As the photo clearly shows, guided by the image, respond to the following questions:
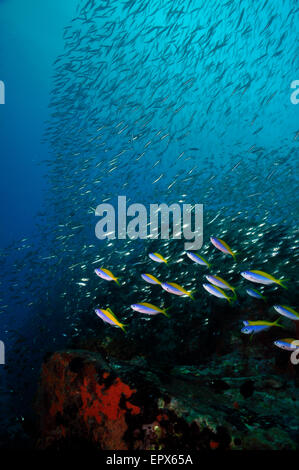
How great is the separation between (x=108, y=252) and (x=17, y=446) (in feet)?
19.7

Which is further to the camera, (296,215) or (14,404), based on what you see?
(296,215)

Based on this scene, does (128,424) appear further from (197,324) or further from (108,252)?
(108,252)

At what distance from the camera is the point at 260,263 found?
647 centimetres

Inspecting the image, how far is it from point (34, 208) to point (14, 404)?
91051 mm

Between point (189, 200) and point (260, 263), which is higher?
point (189, 200)

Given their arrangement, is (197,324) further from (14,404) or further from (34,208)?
(34,208)

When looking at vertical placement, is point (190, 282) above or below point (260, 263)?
below

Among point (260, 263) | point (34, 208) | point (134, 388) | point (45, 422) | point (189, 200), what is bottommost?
point (45, 422)

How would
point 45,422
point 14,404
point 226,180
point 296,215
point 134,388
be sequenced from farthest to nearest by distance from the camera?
point 226,180
point 296,215
point 14,404
point 45,422
point 134,388

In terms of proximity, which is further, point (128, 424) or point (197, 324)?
point (197, 324)

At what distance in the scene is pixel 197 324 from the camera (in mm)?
6469

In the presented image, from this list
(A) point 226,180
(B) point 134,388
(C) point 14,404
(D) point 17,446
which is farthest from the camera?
(A) point 226,180

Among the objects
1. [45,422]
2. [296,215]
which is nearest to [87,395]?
[45,422]

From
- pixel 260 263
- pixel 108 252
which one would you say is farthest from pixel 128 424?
pixel 108 252
